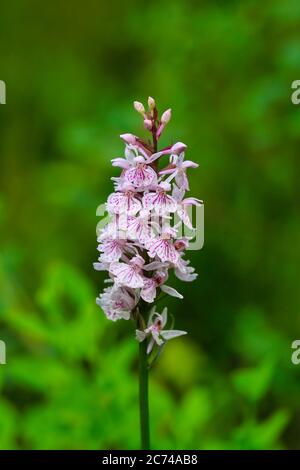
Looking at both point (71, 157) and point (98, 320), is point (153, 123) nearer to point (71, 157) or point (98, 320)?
point (98, 320)

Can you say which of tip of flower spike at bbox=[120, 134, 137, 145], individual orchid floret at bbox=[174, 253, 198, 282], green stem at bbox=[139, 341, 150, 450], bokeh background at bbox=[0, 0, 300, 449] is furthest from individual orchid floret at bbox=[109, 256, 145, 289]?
bokeh background at bbox=[0, 0, 300, 449]

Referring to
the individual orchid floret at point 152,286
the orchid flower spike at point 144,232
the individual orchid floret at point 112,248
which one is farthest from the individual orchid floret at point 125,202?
the individual orchid floret at point 152,286

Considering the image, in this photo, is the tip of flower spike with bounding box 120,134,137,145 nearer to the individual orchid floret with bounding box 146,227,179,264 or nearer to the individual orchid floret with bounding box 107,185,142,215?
the individual orchid floret with bounding box 107,185,142,215

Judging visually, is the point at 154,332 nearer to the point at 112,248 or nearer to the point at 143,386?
the point at 143,386

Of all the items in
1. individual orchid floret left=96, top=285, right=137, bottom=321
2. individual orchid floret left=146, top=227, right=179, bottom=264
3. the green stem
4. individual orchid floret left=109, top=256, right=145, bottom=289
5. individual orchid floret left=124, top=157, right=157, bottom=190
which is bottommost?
the green stem

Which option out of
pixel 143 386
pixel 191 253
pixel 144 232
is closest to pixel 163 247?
pixel 144 232

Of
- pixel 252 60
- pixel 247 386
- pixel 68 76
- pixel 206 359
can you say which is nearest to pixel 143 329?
pixel 247 386

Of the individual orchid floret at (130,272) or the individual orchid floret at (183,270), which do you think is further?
the individual orchid floret at (183,270)

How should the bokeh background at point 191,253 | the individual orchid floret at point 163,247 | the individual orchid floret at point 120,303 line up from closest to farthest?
the individual orchid floret at point 163,247 < the individual orchid floret at point 120,303 < the bokeh background at point 191,253

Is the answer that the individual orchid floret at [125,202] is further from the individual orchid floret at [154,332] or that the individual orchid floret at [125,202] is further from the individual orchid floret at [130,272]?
the individual orchid floret at [154,332]
